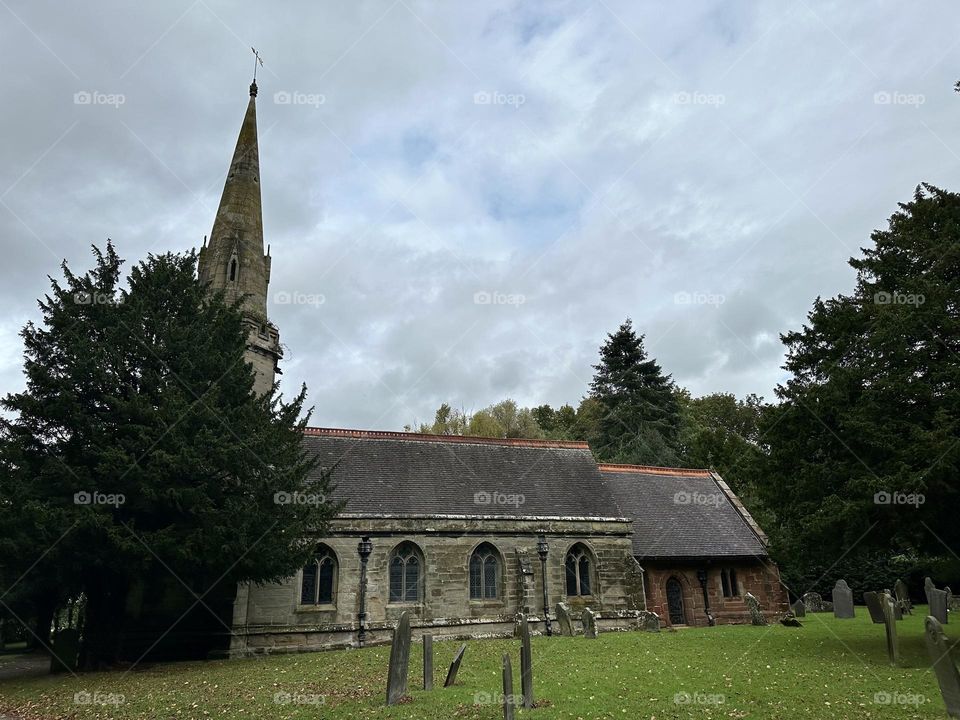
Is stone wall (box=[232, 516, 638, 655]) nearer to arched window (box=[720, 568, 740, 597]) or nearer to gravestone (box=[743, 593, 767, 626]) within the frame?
gravestone (box=[743, 593, 767, 626])

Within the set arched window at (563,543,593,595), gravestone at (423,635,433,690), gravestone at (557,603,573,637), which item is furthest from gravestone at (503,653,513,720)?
arched window at (563,543,593,595)

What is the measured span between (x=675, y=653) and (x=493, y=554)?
8.63m

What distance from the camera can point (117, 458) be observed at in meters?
14.2

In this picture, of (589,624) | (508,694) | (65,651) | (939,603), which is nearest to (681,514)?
(589,624)

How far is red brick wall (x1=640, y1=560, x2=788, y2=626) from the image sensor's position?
78.1ft

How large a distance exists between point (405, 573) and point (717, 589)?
12094 millimetres

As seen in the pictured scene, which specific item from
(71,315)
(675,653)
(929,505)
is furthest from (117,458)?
(929,505)

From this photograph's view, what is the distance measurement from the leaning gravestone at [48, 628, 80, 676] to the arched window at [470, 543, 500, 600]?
38.1ft

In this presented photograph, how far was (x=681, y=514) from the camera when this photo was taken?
26641 mm

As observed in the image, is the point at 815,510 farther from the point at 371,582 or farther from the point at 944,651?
the point at 371,582

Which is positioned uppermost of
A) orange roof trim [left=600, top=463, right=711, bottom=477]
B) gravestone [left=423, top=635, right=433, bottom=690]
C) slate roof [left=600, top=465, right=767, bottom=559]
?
orange roof trim [left=600, top=463, right=711, bottom=477]

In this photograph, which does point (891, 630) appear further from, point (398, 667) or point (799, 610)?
point (799, 610)

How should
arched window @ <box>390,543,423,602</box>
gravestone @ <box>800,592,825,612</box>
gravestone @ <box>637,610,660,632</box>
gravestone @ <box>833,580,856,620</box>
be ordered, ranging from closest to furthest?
gravestone @ <box>637,610,660,632</box>
arched window @ <box>390,543,423,602</box>
gravestone @ <box>833,580,856,620</box>
gravestone @ <box>800,592,825,612</box>

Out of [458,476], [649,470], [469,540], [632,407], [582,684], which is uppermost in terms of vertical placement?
[632,407]
